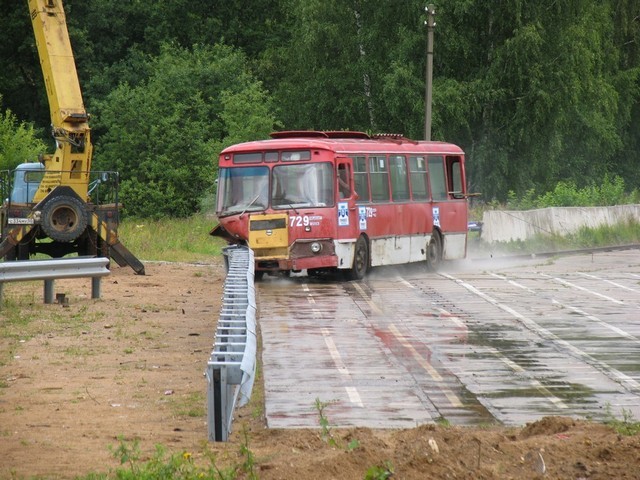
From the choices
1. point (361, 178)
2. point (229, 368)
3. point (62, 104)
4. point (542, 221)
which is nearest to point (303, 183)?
point (361, 178)

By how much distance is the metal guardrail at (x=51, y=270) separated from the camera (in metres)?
21.6

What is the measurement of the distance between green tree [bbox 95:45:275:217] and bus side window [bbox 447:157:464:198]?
1849 centimetres

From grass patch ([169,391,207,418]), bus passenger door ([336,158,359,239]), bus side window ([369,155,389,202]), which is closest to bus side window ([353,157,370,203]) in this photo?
bus side window ([369,155,389,202])

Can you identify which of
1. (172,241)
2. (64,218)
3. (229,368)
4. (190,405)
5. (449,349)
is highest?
(64,218)

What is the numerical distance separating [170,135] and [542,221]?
1765cm

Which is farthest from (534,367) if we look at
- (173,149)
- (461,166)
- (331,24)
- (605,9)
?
(605,9)

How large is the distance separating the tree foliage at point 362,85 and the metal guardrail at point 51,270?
99.3 feet

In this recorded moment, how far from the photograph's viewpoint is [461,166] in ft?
118

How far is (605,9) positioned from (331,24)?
47.2ft

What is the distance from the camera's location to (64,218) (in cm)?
3052

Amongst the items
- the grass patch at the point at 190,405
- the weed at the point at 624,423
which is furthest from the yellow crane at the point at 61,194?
the weed at the point at 624,423

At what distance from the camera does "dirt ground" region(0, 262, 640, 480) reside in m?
9.22

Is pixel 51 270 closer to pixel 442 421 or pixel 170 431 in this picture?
pixel 170 431

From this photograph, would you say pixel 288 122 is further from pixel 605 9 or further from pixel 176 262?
pixel 176 262
